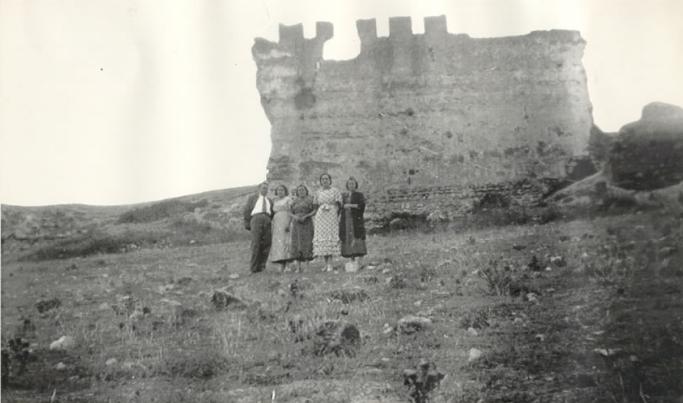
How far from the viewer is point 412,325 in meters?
5.84

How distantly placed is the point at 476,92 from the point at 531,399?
855cm

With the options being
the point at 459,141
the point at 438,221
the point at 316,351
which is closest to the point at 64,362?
the point at 316,351

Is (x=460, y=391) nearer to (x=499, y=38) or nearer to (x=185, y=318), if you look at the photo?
(x=185, y=318)

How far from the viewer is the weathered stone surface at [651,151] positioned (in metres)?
9.54

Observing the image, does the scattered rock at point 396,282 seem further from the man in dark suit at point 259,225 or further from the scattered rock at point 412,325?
the man in dark suit at point 259,225

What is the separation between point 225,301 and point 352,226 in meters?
2.32

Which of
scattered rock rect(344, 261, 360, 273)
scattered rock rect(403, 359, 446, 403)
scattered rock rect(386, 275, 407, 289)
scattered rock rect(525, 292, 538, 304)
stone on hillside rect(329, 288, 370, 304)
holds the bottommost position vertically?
scattered rock rect(403, 359, 446, 403)

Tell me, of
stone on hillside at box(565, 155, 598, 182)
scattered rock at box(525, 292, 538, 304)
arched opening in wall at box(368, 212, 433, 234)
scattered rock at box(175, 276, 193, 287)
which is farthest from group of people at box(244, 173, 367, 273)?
stone on hillside at box(565, 155, 598, 182)

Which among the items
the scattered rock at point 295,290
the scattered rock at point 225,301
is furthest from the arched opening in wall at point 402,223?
the scattered rock at point 225,301

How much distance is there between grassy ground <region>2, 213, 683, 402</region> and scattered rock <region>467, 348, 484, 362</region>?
57 millimetres

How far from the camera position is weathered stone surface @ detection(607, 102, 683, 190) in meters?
9.54

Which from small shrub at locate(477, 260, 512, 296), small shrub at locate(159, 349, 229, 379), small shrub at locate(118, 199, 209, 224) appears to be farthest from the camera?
small shrub at locate(118, 199, 209, 224)

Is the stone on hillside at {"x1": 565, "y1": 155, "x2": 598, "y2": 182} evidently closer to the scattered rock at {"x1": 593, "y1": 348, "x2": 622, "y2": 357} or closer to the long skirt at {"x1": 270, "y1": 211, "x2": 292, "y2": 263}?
the long skirt at {"x1": 270, "y1": 211, "x2": 292, "y2": 263}

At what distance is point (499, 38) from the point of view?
12.5 m
